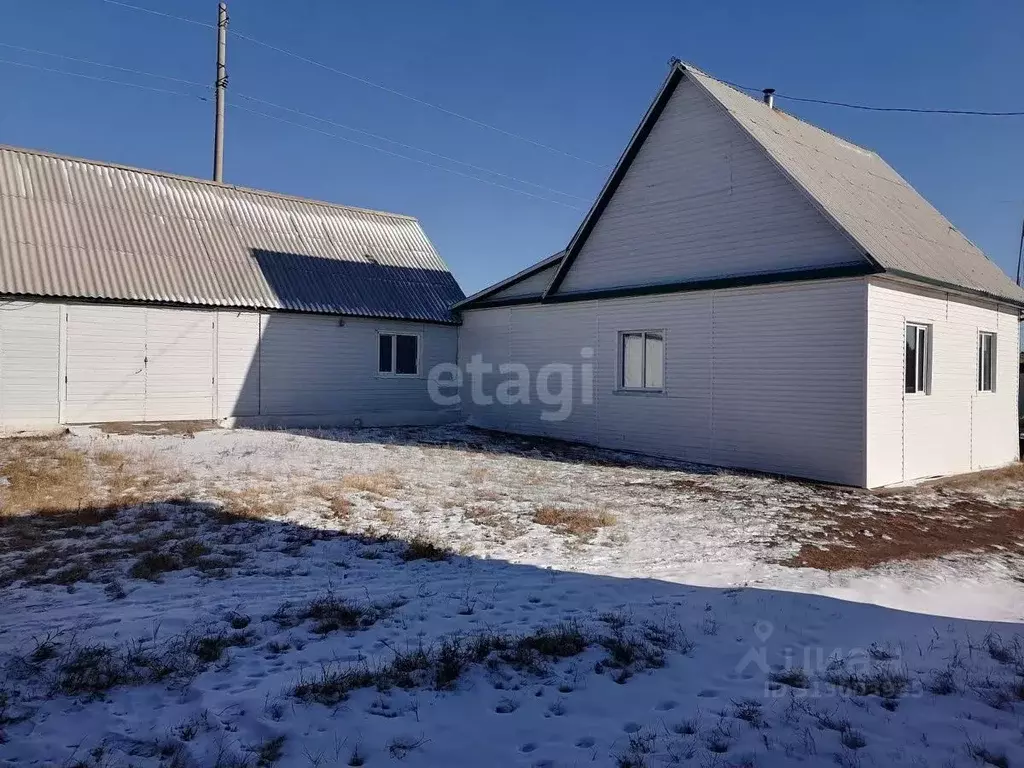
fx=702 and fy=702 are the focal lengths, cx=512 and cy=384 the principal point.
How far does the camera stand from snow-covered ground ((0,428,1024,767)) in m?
4.00

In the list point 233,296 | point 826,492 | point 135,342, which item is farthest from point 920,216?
point 135,342

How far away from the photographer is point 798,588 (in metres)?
6.91

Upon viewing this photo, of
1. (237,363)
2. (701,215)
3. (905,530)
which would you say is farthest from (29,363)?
(905,530)

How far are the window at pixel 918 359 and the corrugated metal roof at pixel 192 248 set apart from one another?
12.5 m

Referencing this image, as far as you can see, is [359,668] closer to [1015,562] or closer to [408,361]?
[1015,562]

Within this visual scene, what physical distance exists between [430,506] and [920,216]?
14.3 meters

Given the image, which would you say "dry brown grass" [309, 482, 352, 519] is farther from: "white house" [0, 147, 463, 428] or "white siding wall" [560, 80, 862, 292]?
"white siding wall" [560, 80, 862, 292]

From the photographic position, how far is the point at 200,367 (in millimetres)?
17500

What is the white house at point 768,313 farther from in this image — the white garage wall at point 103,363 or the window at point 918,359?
the white garage wall at point 103,363

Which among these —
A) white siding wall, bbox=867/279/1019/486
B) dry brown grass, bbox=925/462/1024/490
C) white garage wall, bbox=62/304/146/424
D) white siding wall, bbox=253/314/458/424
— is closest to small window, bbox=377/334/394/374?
white siding wall, bbox=253/314/458/424

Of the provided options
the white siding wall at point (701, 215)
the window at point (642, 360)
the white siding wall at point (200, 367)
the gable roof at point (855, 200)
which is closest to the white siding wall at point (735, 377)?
the window at point (642, 360)

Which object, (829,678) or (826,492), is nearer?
(829,678)

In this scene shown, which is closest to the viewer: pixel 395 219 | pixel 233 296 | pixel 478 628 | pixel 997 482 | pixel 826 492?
pixel 478 628

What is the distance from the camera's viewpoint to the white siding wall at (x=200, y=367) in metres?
15.5
